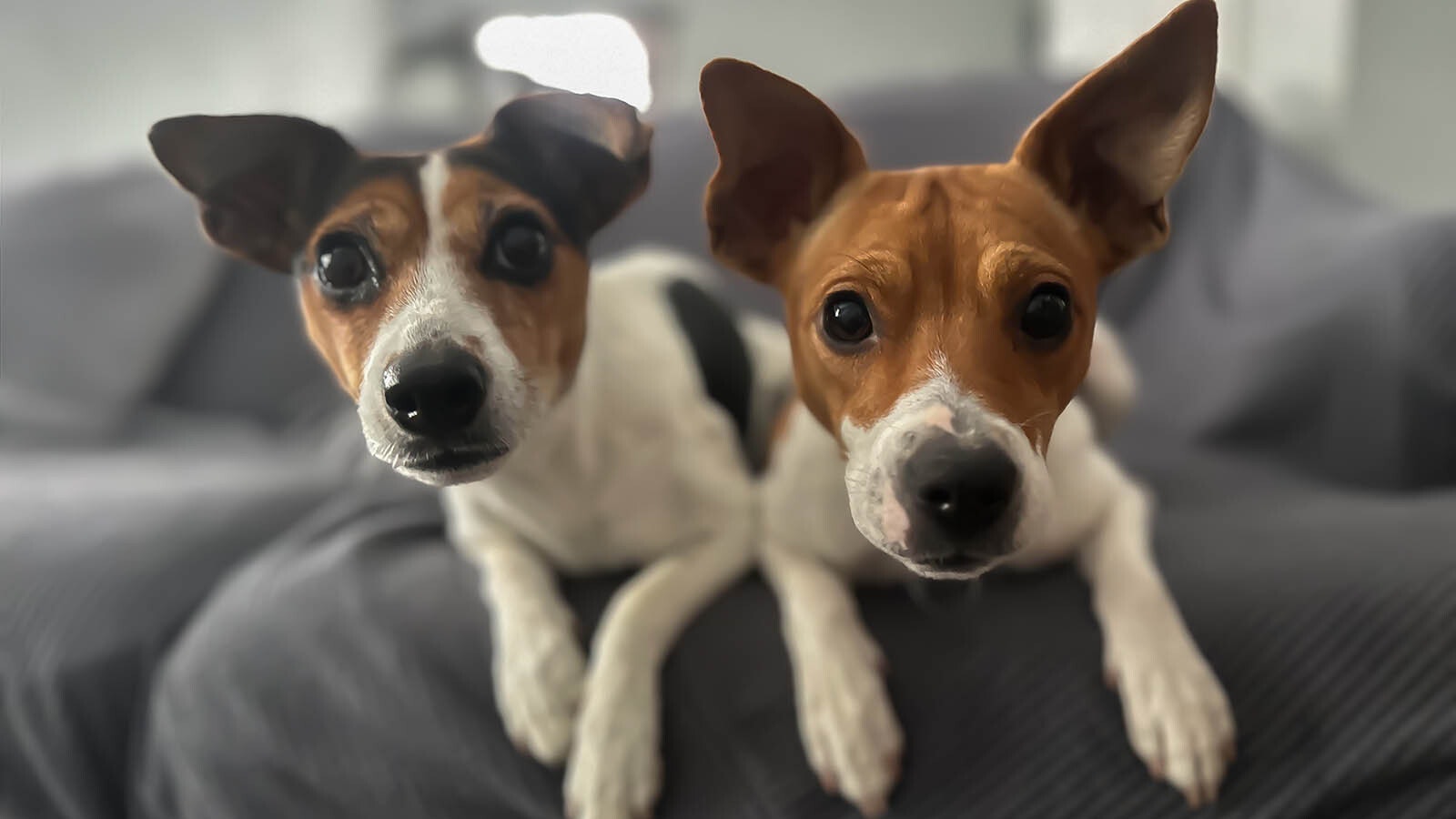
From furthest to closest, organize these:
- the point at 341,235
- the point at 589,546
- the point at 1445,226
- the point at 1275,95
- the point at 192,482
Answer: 1. the point at 1275,95
2. the point at 192,482
3. the point at 1445,226
4. the point at 589,546
5. the point at 341,235

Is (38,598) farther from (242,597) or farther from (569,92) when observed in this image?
(569,92)

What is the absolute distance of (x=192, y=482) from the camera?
1.30 meters

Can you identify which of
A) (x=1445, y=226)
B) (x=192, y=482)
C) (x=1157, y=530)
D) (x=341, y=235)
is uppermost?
(x=341, y=235)

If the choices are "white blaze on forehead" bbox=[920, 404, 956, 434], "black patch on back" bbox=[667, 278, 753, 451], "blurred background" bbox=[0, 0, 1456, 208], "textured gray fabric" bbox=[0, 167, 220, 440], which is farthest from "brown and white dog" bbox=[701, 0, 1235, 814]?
"textured gray fabric" bbox=[0, 167, 220, 440]

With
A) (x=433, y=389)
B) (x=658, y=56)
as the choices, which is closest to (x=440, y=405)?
(x=433, y=389)

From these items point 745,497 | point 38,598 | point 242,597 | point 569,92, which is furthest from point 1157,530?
point 38,598

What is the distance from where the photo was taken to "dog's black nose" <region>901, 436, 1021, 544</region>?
1.63ft

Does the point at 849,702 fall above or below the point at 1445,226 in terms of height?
below

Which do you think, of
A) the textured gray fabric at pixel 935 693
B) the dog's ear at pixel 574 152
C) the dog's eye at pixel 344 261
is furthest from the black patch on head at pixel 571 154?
the textured gray fabric at pixel 935 693

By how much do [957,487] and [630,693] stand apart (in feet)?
1.22

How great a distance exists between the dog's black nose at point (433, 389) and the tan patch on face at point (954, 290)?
0.77ft

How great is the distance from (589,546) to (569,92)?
0.44 m

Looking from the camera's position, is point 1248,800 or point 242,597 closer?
point 1248,800

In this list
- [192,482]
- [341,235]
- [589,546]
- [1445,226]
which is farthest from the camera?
[192,482]
